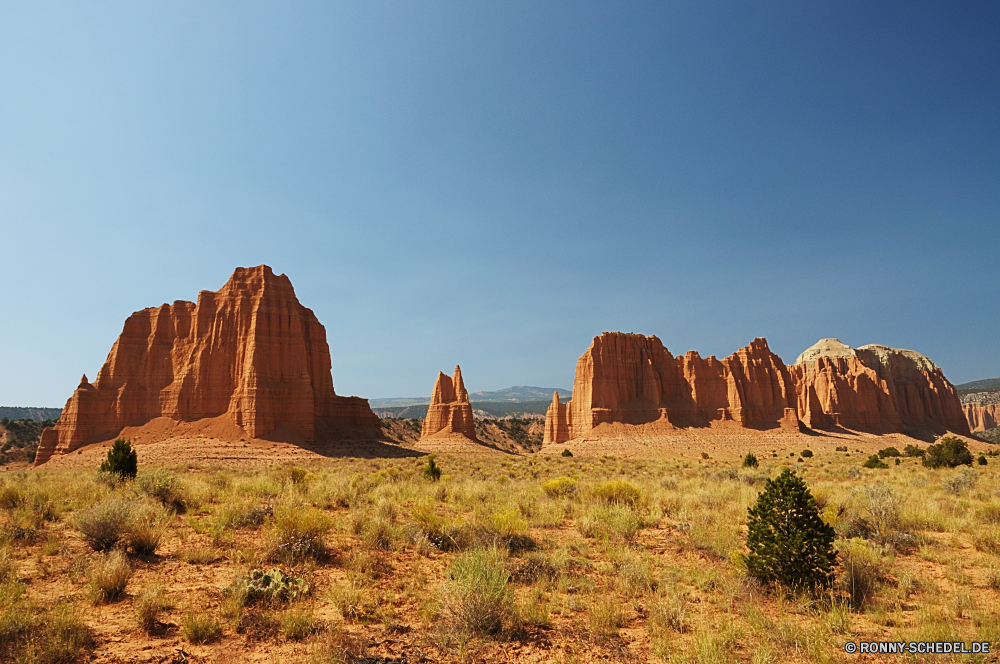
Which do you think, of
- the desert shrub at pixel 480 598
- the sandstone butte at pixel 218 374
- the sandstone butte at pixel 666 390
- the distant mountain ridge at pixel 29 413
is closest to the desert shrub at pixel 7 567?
the desert shrub at pixel 480 598

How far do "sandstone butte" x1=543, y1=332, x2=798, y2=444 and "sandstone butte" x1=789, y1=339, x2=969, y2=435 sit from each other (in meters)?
13.4

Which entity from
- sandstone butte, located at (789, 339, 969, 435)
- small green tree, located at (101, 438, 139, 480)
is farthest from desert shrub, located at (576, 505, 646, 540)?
sandstone butte, located at (789, 339, 969, 435)

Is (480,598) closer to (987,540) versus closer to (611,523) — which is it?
(611,523)

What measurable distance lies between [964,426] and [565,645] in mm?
148370

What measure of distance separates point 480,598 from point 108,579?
5448 millimetres

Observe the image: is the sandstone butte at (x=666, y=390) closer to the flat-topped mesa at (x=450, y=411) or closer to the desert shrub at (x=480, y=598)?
the flat-topped mesa at (x=450, y=411)

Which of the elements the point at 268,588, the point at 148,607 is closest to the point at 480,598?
the point at 268,588

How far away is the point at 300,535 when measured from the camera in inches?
349

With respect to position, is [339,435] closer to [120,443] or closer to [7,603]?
[120,443]

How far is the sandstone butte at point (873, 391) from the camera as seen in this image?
297ft

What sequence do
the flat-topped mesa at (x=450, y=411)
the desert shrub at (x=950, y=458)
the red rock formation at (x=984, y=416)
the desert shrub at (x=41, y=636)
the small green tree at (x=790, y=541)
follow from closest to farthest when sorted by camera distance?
the desert shrub at (x=41, y=636) < the small green tree at (x=790, y=541) < the desert shrub at (x=950, y=458) < the flat-topped mesa at (x=450, y=411) < the red rock formation at (x=984, y=416)

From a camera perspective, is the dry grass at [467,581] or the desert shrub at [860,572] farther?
the desert shrub at [860,572]

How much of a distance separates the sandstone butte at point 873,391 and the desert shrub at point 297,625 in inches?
3959

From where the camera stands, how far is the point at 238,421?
48.1 metres
